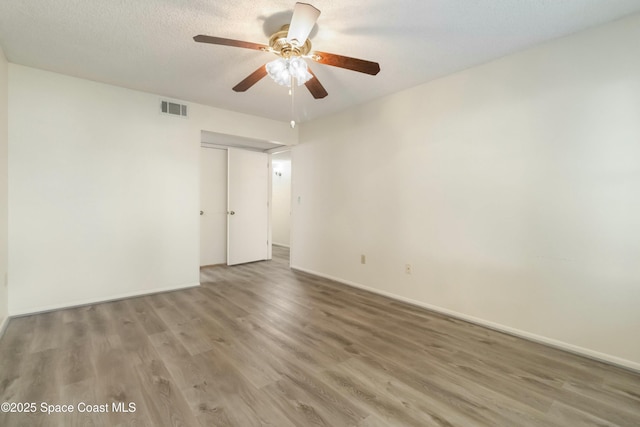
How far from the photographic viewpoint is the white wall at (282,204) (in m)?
7.67

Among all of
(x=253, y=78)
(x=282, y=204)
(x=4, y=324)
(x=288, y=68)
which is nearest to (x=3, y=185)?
(x=4, y=324)

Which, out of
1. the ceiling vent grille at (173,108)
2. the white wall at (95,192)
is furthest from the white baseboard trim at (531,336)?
the ceiling vent grille at (173,108)

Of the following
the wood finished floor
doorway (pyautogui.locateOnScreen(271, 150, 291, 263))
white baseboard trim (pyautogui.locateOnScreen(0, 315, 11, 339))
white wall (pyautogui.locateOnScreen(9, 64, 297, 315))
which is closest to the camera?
the wood finished floor

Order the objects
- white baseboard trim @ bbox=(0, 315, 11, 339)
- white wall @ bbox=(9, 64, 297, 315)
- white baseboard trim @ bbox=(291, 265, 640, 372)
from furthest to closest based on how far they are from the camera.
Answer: white wall @ bbox=(9, 64, 297, 315)
white baseboard trim @ bbox=(0, 315, 11, 339)
white baseboard trim @ bbox=(291, 265, 640, 372)

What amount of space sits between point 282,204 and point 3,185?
5.52m

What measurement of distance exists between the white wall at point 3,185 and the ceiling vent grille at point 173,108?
137 centimetres

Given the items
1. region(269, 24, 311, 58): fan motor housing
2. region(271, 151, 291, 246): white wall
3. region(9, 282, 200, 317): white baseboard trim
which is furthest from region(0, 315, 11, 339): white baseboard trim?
region(271, 151, 291, 246): white wall

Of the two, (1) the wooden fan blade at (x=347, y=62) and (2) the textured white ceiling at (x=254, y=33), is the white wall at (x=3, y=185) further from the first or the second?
(1) the wooden fan blade at (x=347, y=62)

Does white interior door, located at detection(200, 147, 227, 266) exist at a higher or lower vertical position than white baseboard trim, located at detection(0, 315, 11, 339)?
higher

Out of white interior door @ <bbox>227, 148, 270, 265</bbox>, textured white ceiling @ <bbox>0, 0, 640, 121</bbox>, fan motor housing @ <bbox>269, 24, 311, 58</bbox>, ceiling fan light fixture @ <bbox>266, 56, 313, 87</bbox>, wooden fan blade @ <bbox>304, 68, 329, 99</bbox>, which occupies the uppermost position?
textured white ceiling @ <bbox>0, 0, 640, 121</bbox>

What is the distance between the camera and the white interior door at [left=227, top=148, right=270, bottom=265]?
5.42 meters

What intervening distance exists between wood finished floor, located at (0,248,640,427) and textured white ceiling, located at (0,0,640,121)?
254 centimetres

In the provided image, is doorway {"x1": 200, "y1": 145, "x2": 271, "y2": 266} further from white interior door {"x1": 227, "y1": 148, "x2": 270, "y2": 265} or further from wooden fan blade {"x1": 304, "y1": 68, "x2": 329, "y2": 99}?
wooden fan blade {"x1": 304, "y1": 68, "x2": 329, "y2": 99}

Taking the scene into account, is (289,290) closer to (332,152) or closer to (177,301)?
(177,301)
